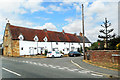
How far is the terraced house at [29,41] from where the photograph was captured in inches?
1251

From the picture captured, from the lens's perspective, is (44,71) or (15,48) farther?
(15,48)

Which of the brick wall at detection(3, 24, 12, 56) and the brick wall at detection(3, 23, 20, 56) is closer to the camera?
the brick wall at detection(3, 23, 20, 56)

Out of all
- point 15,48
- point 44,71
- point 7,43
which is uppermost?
point 7,43

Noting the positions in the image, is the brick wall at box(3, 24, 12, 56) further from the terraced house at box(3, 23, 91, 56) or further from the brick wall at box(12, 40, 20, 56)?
the brick wall at box(12, 40, 20, 56)

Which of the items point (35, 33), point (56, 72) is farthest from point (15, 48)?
point (56, 72)

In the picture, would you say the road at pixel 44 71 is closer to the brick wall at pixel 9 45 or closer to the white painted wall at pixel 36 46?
the brick wall at pixel 9 45

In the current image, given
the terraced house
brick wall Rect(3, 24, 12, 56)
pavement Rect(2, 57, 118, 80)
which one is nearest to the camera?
pavement Rect(2, 57, 118, 80)

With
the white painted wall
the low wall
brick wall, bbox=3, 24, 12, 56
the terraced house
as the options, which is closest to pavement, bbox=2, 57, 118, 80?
the low wall

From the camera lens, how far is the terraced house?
31766 mm

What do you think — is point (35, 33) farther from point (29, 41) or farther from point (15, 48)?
point (15, 48)

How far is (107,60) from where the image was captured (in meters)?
12.6

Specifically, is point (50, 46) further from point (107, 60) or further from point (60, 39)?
point (107, 60)

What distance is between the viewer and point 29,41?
113ft

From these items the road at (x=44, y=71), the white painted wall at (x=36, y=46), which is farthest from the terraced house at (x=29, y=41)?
the road at (x=44, y=71)
